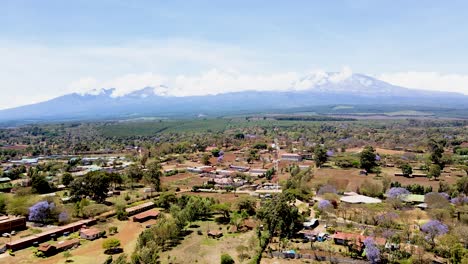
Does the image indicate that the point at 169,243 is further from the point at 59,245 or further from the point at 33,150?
the point at 33,150

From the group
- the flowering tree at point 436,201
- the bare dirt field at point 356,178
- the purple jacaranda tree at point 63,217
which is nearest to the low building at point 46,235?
the purple jacaranda tree at point 63,217

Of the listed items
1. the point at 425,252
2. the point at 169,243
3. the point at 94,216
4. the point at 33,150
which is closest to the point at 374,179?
the point at 425,252

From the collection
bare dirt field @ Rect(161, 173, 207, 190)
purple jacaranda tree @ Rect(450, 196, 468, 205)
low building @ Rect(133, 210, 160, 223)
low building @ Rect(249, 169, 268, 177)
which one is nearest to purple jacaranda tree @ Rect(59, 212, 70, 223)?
low building @ Rect(133, 210, 160, 223)

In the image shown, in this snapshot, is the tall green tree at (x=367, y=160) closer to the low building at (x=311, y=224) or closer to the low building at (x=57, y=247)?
the low building at (x=311, y=224)

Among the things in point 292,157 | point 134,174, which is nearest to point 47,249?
point 134,174

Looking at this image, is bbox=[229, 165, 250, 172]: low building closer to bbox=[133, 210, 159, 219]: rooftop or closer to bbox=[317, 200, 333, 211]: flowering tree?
bbox=[133, 210, 159, 219]: rooftop

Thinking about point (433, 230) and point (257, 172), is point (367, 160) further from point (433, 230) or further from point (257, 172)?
point (433, 230)
